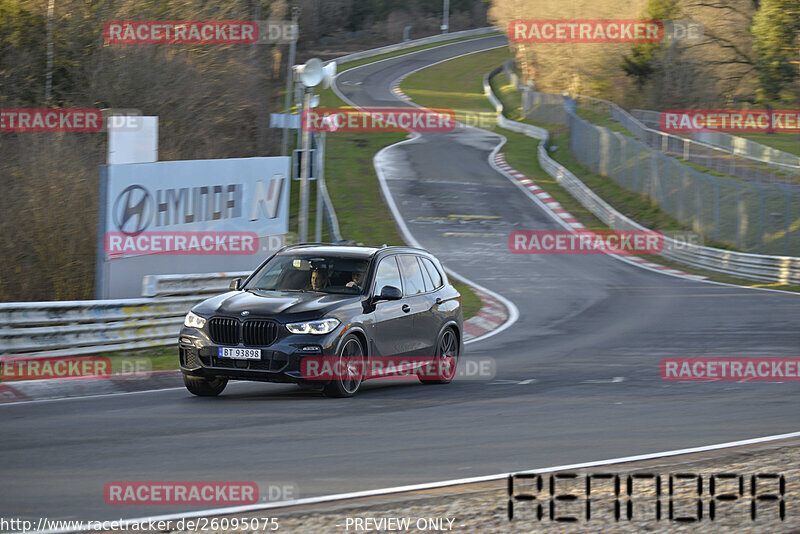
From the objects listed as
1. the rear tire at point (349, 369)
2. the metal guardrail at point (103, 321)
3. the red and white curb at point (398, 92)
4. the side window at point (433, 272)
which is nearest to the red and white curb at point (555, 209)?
the side window at point (433, 272)

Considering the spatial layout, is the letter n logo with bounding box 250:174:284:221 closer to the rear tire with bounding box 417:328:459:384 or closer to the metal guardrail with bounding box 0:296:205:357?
the metal guardrail with bounding box 0:296:205:357

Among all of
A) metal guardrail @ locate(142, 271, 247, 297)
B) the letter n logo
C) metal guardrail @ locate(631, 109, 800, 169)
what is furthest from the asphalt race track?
metal guardrail @ locate(631, 109, 800, 169)

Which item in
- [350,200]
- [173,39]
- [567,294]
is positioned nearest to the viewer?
[567,294]

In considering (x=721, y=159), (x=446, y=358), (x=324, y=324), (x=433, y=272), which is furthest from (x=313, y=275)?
(x=721, y=159)

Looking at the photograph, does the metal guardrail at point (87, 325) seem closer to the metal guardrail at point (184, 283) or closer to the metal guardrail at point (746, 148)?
the metal guardrail at point (184, 283)

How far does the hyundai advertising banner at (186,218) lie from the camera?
15539mm

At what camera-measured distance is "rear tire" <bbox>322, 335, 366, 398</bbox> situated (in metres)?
11.3

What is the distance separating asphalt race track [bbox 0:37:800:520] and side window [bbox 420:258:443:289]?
138cm

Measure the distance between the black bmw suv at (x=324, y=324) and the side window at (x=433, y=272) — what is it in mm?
69

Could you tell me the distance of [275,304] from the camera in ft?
36.9

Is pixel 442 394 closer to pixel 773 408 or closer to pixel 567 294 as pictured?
pixel 773 408

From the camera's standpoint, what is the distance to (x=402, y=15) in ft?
384

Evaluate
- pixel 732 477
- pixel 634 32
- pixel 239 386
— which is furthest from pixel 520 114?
pixel 732 477

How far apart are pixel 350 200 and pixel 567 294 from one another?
1702 centimetres
